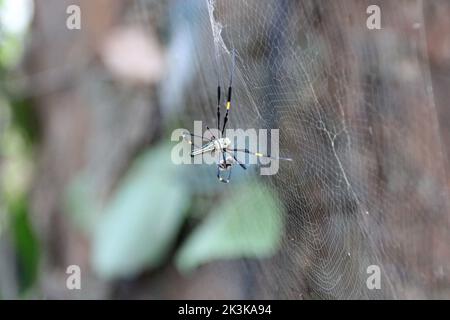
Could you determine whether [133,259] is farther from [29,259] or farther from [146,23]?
[146,23]

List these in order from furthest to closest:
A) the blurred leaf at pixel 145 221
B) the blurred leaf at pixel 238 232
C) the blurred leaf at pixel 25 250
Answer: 1. the blurred leaf at pixel 25 250
2. the blurred leaf at pixel 145 221
3. the blurred leaf at pixel 238 232

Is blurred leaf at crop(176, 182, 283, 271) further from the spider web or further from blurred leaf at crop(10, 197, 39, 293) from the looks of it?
blurred leaf at crop(10, 197, 39, 293)

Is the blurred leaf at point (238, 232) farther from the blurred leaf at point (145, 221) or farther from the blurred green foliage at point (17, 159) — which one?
the blurred green foliage at point (17, 159)

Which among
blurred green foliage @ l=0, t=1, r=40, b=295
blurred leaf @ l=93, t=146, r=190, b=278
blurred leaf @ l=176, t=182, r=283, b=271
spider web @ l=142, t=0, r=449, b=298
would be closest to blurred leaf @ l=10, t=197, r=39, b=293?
blurred green foliage @ l=0, t=1, r=40, b=295

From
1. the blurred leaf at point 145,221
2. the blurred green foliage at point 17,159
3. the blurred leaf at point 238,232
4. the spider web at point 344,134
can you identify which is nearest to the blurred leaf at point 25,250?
the blurred green foliage at point 17,159

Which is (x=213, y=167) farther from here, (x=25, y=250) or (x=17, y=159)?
(x=17, y=159)

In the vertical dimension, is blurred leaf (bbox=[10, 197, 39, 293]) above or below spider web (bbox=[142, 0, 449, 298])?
below
